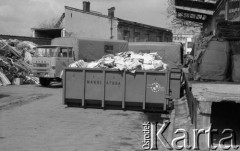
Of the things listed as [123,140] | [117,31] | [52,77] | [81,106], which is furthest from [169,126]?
[117,31]

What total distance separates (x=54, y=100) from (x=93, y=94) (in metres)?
4.76

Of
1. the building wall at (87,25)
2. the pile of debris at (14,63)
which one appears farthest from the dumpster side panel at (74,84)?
the building wall at (87,25)

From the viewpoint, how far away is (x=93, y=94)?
10.7 metres

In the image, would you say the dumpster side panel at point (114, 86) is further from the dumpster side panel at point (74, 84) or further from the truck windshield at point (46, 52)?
the truck windshield at point (46, 52)

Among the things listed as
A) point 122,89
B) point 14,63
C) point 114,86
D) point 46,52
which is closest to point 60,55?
point 46,52

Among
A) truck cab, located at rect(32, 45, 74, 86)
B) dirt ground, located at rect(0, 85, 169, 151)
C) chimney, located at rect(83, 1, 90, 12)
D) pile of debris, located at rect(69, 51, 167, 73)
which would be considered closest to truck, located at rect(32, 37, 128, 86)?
truck cab, located at rect(32, 45, 74, 86)

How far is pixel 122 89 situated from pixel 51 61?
10.3 metres

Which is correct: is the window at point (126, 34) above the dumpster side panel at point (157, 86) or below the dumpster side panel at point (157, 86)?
above

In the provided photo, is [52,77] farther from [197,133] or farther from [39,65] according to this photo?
[197,133]

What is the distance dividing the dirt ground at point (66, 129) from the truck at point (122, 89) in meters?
0.46

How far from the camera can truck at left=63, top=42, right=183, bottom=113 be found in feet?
34.0

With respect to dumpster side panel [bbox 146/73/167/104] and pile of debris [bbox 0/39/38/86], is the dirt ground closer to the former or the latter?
dumpster side panel [bbox 146/73/167/104]

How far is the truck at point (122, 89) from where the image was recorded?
10.4 metres

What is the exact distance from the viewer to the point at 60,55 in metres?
20.5
